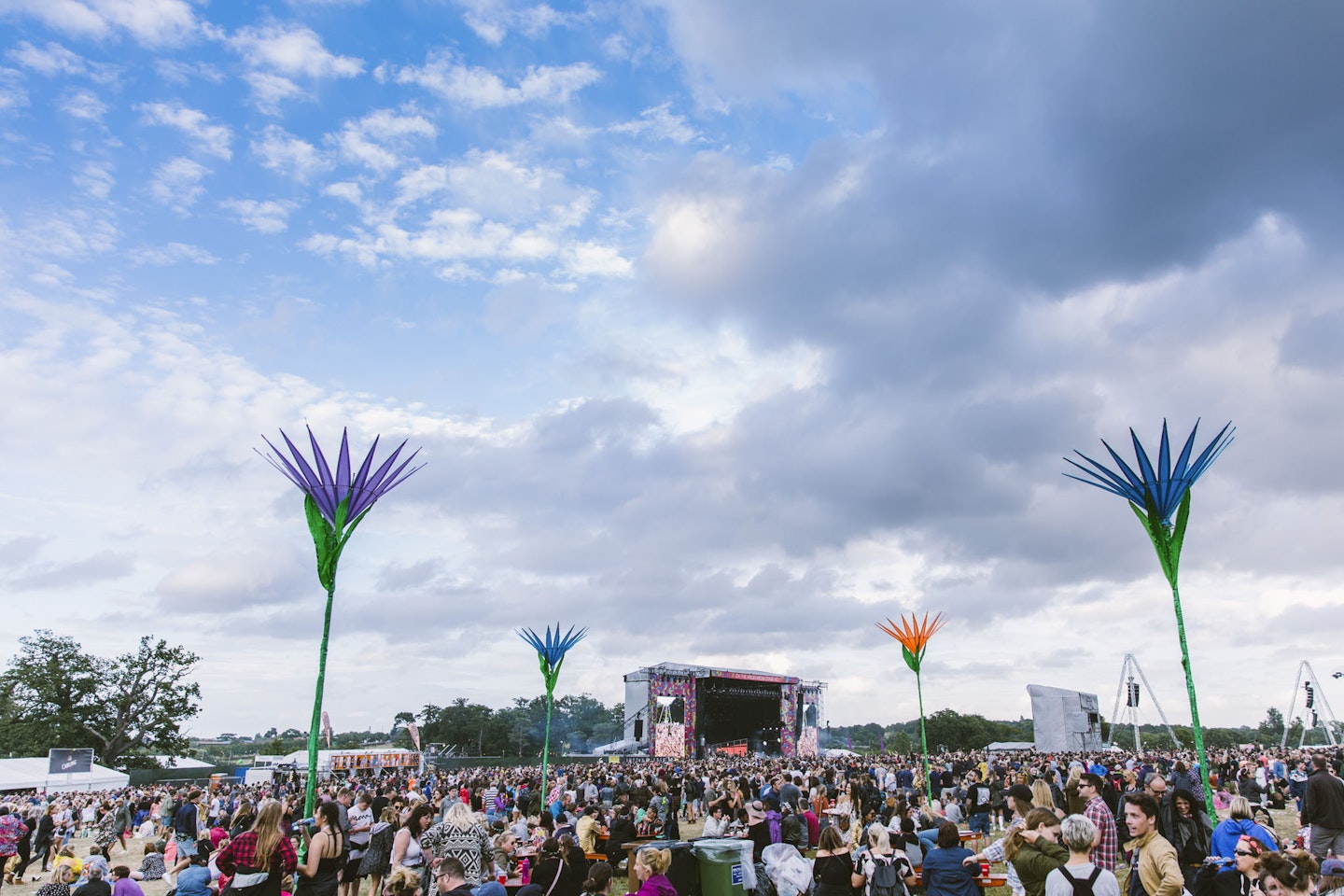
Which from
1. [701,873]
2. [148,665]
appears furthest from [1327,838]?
[148,665]

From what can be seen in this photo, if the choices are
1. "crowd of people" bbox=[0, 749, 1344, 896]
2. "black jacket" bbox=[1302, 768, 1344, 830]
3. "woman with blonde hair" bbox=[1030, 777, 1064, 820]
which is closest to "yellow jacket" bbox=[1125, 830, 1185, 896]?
"crowd of people" bbox=[0, 749, 1344, 896]

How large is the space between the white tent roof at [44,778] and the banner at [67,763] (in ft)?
0.71

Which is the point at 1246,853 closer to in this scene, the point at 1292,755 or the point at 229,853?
the point at 229,853

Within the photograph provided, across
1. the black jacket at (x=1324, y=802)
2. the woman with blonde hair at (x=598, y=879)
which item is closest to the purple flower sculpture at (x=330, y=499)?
the woman with blonde hair at (x=598, y=879)

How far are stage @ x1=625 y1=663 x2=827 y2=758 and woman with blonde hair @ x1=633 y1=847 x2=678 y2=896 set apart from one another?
42.8 metres

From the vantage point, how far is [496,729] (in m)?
79.6

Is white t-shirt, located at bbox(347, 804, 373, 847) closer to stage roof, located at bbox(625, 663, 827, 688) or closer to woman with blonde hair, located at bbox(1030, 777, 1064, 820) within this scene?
woman with blonde hair, located at bbox(1030, 777, 1064, 820)

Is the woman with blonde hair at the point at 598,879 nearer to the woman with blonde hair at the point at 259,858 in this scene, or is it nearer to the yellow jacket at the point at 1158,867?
the woman with blonde hair at the point at 259,858

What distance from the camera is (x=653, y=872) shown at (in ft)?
18.8

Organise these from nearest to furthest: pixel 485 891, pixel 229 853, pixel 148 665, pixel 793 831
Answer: pixel 485 891 → pixel 229 853 → pixel 793 831 → pixel 148 665

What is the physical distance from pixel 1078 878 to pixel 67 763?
3645 centimetres

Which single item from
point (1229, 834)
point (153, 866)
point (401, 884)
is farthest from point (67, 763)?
point (1229, 834)

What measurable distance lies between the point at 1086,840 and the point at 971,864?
5.92ft

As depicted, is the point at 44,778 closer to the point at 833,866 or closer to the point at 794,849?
the point at 794,849
